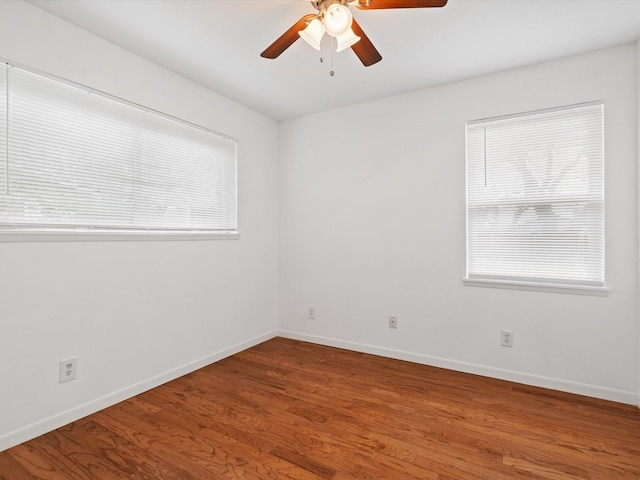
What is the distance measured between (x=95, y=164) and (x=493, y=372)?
3473 millimetres

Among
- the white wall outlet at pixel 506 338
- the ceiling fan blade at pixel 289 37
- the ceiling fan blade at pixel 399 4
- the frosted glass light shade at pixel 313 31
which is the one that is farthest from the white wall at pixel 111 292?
the white wall outlet at pixel 506 338

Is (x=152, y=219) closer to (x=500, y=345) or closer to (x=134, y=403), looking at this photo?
(x=134, y=403)

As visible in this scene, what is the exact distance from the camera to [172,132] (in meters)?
2.78

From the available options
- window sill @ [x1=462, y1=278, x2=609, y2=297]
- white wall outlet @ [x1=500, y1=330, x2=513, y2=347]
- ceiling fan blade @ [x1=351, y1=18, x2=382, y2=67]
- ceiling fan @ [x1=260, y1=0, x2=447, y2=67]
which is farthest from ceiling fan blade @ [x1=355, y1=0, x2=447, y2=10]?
white wall outlet @ [x1=500, y1=330, x2=513, y2=347]

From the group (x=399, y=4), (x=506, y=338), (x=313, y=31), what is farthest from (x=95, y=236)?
(x=506, y=338)

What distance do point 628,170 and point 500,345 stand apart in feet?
5.24

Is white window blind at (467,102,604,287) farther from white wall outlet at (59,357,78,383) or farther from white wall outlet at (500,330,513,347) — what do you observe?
white wall outlet at (59,357,78,383)

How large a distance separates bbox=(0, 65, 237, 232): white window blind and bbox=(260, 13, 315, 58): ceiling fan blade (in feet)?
4.07

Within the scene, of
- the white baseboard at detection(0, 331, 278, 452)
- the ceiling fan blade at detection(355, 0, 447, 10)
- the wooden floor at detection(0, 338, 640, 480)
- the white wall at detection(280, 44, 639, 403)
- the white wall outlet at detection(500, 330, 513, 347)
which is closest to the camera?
the ceiling fan blade at detection(355, 0, 447, 10)

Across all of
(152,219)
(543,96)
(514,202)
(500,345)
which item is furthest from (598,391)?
(152,219)

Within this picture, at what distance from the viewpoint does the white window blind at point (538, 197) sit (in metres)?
2.46

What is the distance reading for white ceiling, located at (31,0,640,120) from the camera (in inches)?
77.3

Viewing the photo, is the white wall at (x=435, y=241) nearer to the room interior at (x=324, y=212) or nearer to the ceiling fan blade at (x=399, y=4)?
the room interior at (x=324, y=212)

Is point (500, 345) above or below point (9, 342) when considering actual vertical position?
below
